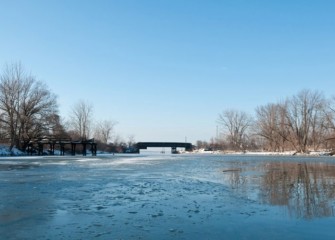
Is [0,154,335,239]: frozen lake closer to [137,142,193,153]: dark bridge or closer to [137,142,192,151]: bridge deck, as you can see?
[137,142,193,153]: dark bridge

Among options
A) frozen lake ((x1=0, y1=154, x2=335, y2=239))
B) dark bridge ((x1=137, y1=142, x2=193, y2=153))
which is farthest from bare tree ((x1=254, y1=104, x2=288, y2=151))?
frozen lake ((x1=0, y1=154, x2=335, y2=239))

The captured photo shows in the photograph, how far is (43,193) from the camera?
11.3 metres

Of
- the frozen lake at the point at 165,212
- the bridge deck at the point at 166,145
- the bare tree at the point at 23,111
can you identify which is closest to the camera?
the frozen lake at the point at 165,212

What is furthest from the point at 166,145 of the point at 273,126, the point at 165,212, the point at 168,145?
the point at 165,212

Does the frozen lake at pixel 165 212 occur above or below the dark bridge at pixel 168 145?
below

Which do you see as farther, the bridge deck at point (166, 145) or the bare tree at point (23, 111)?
the bridge deck at point (166, 145)

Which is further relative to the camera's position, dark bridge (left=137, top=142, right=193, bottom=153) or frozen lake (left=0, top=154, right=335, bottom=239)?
dark bridge (left=137, top=142, right=193, bottom=153)

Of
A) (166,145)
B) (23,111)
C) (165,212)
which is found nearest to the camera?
(165,212)

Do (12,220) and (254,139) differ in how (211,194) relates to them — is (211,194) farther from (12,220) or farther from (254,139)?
(254,139)

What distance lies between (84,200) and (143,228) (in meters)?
3.66

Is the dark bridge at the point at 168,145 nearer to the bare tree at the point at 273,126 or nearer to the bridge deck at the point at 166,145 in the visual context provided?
the bridge deck at the point at 166,145

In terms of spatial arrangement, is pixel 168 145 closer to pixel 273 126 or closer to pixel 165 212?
pixel 273 126

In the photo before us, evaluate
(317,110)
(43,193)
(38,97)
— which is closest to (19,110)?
(38,97)

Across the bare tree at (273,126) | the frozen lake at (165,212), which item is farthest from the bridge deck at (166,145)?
the frozen lake at (165,212)
